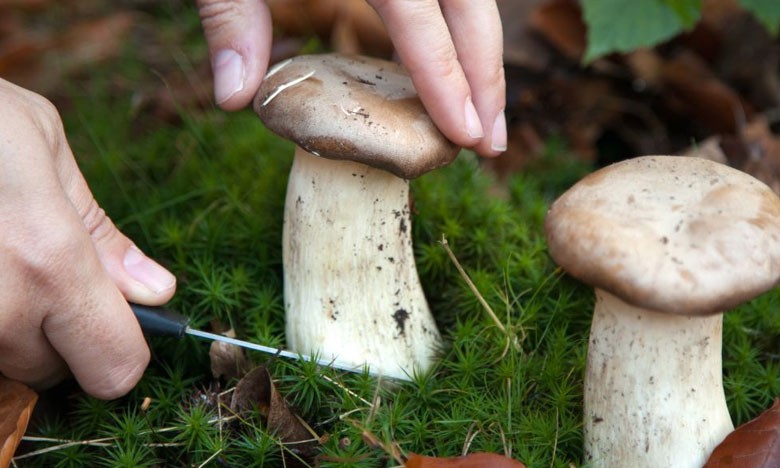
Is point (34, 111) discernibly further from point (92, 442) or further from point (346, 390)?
point (346, 390)

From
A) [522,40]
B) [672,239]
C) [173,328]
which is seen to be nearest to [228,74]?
[173,328]

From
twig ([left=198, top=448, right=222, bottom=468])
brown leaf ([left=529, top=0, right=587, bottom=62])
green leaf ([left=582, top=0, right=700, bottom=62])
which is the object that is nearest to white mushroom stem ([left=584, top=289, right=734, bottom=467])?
twig ([left=198, top=448, right=222, bottom=468])

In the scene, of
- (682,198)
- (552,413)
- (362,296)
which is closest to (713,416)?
(552,413)

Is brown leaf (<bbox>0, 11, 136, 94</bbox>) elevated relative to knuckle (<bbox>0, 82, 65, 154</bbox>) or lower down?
lower down

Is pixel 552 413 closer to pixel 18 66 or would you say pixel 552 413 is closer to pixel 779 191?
pixel 779 191

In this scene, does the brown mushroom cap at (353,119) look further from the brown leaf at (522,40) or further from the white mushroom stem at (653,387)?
the brown leaf at (522,40)

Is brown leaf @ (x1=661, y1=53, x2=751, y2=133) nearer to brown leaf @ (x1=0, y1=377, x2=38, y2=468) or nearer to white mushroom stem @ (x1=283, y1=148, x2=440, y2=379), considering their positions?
white mushroom stem @ (x1=283, y1=148, x2=440, y2=379)
